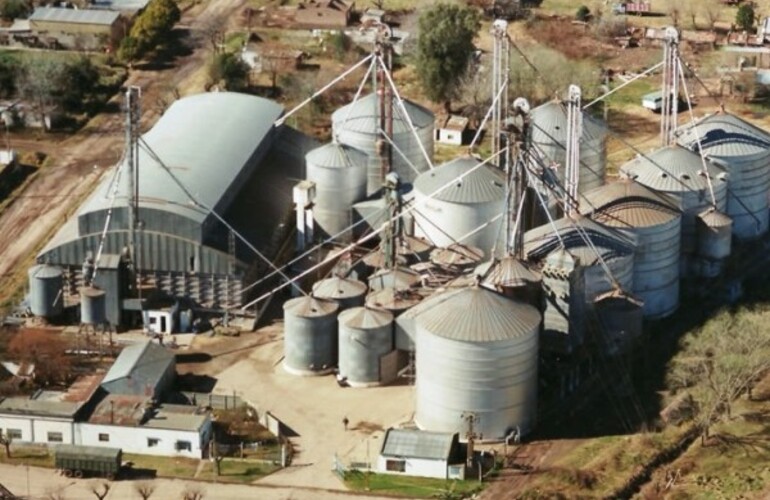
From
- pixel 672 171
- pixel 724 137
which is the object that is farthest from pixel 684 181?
pixel 724 137

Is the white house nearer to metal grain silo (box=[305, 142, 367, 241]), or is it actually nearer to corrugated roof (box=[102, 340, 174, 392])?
corrugated roof (box=[102, 340, 174, 392])

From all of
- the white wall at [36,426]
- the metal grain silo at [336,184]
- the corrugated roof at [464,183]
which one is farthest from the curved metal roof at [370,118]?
the white wall at [36,426]

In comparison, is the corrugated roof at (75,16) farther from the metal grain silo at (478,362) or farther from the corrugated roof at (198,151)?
the metal grain silo at (478,362)

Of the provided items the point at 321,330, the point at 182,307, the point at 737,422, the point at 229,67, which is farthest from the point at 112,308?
the point at 229,67

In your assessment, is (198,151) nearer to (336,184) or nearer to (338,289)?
(336,184)

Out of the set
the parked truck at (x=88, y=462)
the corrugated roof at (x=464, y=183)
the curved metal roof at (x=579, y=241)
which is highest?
the corrugated roof at (x=464, y=183)

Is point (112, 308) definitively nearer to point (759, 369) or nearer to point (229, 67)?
point (759, 369)
